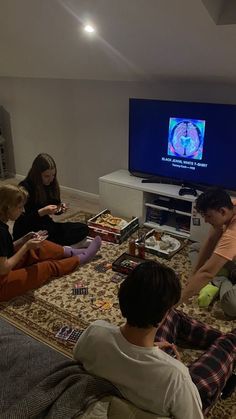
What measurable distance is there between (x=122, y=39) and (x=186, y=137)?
3.31ft

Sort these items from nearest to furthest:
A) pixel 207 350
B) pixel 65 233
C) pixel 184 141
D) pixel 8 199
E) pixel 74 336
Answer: pixel 207 350 < pixel 74 336 < pixel 8 199 < pixel 65 233 < pixel 184 141

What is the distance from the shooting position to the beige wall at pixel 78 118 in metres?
3.73

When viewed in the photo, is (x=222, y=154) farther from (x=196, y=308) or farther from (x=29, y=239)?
(x=29, y=239)

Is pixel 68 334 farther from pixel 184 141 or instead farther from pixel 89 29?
pixel 89 29

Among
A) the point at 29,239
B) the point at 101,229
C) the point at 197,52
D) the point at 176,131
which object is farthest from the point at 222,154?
the point at 29,239

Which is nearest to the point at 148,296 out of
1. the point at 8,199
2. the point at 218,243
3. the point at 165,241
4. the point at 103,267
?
the point at 218,243

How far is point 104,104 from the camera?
3967 mm

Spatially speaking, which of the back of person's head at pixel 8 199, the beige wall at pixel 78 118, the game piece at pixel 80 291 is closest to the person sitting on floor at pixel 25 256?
the back of person's head at pixel 8 199

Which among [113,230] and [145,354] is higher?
[145,354]

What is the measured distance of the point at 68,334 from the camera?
223 cm

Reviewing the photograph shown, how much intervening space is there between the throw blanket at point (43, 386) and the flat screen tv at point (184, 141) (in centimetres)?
230

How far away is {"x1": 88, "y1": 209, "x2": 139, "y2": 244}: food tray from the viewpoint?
11.1 feet

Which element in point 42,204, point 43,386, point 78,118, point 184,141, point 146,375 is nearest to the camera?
point 146,375

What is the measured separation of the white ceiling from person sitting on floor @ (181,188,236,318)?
1.08 metres
